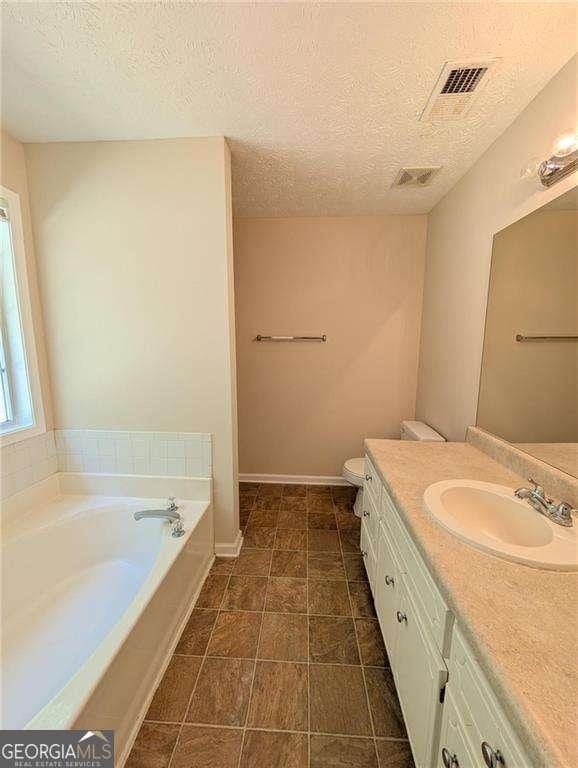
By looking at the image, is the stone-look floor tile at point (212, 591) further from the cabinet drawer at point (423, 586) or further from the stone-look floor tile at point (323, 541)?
the cabinet drawer at point (423, 586)

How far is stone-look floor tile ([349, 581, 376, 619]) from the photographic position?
159 cm

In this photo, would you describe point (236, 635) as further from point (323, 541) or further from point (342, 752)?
point (323, 541)

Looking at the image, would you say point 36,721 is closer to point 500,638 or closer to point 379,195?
point 500,638

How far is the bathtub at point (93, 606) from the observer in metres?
0.99

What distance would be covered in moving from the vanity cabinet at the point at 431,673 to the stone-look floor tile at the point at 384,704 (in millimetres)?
150

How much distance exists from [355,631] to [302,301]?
7.54ft

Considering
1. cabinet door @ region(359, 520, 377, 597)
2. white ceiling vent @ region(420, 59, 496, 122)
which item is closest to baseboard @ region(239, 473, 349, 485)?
cabinet door @ region(359, 520, 377, 597)

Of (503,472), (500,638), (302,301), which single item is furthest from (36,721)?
(302,301)

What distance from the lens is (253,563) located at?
193 centimetres

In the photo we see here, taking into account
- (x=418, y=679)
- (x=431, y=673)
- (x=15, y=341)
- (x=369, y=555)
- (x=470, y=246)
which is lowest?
(x=369, y=555)

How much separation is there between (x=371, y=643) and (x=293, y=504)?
1259mm

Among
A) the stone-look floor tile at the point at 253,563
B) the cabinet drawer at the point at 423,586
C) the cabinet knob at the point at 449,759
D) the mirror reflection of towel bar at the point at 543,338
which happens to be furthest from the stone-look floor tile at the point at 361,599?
the mirror reflection of towel bar at the point at 543,338

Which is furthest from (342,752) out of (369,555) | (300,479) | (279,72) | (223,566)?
(279,72)

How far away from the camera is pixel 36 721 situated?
801 millimetres
